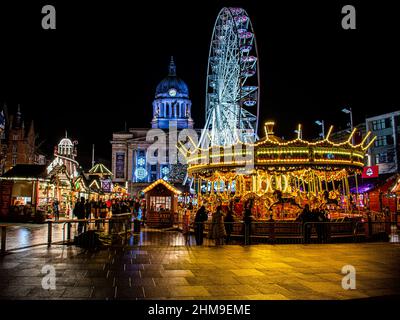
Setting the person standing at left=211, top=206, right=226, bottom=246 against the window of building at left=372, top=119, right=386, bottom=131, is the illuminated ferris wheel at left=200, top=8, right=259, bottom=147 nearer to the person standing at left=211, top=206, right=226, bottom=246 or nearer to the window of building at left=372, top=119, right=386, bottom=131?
the person standing at left=211, top=206, right=226, bottom=246

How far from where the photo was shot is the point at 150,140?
90750mm

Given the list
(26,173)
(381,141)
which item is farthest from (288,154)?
(381,141)

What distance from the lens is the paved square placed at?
792 centimetres

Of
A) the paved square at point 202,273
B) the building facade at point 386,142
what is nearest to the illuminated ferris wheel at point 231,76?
the paved square at point 202,273

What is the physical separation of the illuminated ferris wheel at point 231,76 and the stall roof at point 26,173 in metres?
13.1

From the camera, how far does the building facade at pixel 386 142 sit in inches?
2089

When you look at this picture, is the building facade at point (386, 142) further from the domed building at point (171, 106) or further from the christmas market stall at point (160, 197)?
the domed building at point (171, 106)

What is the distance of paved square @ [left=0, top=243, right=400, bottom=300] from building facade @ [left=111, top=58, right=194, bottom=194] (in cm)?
6736

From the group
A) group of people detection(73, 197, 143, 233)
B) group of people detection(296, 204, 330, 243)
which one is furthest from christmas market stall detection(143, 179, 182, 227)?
group of people detection(296, 204, 330, 243)

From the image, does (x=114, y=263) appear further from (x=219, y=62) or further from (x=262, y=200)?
(x=219, y=62)

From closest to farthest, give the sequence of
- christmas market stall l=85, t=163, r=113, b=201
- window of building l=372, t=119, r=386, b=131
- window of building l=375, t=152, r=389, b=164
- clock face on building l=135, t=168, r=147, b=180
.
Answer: christmas market stall l=85, t=163, r=113, b=201, window of building l=375, t=152, r=389, b=164, window of building l=372, t=119, r=386, b=131, clock face on building l=135, t=168, r=147, b=180

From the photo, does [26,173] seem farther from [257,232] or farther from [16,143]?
[16,143]

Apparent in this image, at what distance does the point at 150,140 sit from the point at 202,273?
81.8 m
